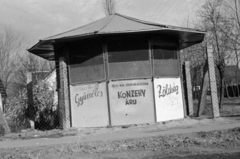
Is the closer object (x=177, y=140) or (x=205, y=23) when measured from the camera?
(x=177, y=140)

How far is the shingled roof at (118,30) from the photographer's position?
10359 mm

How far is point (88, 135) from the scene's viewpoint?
975 centimetres

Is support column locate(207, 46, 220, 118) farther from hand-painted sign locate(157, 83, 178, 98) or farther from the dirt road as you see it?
the dirt road

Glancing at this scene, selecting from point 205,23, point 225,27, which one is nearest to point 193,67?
point 205,23

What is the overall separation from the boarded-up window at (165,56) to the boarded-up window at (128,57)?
355mm

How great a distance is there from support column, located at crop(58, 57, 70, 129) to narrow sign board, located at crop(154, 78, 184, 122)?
330 centimetres

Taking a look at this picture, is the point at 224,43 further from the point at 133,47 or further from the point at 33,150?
the point at 33,150

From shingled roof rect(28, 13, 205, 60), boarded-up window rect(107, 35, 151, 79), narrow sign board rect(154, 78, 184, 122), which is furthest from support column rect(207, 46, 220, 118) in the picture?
boarded-up window rect(107, 35, 151, 79)

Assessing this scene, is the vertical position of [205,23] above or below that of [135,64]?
above

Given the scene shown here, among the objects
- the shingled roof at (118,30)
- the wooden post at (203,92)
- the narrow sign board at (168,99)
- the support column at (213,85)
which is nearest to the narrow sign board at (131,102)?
the narrow sign board at (168,99)

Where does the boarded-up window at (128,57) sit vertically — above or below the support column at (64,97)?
above

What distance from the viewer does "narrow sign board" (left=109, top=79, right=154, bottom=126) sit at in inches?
422

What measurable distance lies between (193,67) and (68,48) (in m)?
15.4

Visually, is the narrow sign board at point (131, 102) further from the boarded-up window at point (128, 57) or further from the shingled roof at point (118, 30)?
the shingled roof at point (118, 30)
